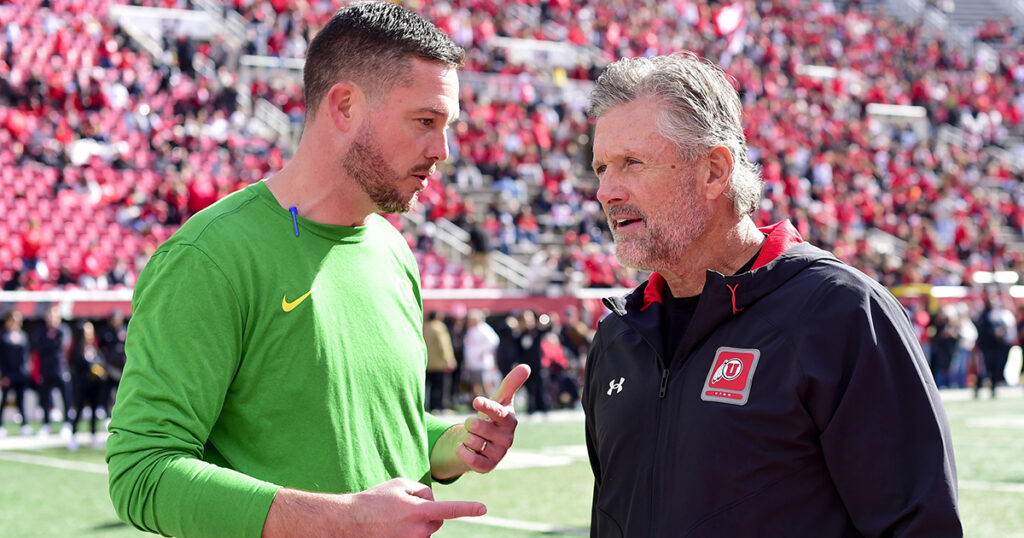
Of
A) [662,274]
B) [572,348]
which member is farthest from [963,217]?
[662,274]

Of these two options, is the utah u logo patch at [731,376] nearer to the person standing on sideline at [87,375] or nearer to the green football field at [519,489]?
the green football field at [519,489]

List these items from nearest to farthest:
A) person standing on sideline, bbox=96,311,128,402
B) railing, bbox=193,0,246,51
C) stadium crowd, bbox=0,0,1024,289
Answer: person standing on sideline, bbox=96,311,128,402 → stadium crowd, bbox=0,0,1024,289 → railing, bbox=193,0,246,51

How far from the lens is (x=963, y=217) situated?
31188mm

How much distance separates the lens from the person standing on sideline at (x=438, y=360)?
687 inches

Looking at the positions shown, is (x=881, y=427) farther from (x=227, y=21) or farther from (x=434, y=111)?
(x=227, y=21)

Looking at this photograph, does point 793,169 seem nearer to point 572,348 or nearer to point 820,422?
point 572,348

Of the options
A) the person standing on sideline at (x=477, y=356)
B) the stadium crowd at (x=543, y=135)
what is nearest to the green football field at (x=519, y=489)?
the person standing on sideline at (x=477, y=356)

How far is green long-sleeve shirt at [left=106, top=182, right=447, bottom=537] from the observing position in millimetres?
2367

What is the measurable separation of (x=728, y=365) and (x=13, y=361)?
1430 centimetres

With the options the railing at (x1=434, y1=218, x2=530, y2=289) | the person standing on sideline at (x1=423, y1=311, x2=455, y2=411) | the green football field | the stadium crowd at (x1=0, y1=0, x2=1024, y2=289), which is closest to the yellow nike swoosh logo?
the green football field

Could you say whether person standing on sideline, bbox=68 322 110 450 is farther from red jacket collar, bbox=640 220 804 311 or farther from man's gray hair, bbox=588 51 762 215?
man's gray hair, bbox=588 51 762 215

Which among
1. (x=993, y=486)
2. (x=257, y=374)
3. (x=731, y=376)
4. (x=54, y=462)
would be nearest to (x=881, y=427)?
(x=731, y=376)

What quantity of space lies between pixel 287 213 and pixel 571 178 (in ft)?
83.4

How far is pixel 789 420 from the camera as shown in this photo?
2.45 m
